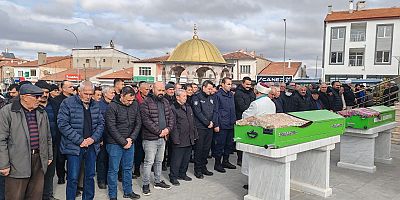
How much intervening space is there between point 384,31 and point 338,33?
443 centimetres

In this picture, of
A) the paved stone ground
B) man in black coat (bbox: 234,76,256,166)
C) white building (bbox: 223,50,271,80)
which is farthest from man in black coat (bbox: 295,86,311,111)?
white building (bbox: 223,50,271,80)

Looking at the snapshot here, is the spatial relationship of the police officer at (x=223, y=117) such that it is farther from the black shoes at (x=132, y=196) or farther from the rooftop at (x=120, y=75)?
the rooftop at (x=120, y=75)

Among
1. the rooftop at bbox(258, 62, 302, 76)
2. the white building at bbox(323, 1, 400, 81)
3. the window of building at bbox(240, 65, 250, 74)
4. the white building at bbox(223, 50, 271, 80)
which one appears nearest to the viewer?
the white building at bbox(323, 1, 400, 81)

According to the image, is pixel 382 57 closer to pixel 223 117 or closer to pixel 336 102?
pixel 336 102

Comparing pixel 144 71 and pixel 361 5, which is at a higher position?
pixel 361 5

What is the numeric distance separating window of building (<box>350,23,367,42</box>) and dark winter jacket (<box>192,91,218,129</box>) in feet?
111

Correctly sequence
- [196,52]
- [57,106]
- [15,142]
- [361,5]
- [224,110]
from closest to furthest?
[15,142] < [57,106] < [224,110] < [196,52] < [361,5]

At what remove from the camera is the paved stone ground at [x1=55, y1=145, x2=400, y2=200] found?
552 cm

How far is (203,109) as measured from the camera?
6766 millimetres

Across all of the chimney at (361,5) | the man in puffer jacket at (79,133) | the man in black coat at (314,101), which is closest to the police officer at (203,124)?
the man in puffer jacket at (79,133)

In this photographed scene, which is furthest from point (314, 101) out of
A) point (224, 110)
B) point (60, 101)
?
point (60, 101)

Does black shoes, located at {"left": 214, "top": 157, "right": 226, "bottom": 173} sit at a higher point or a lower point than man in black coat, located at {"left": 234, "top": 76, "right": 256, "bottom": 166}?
lower

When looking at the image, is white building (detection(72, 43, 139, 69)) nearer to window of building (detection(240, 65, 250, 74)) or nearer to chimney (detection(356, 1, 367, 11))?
window of building (detection(240, 65, 250, 74))

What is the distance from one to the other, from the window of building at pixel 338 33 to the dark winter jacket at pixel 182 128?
114 feet
